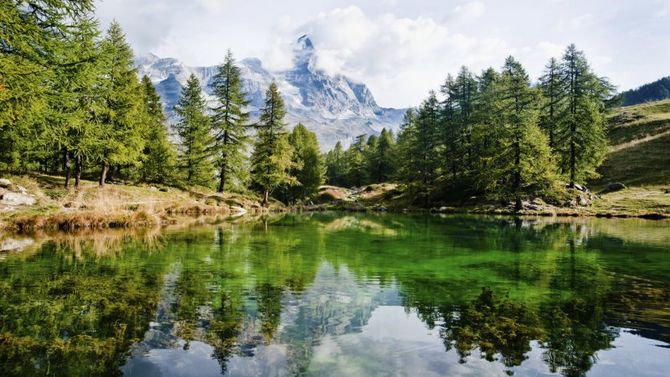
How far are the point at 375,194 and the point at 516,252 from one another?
178 ft

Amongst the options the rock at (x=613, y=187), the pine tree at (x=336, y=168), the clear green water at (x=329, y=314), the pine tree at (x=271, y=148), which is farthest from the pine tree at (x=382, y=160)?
the clear green water at (x=329, y=314)

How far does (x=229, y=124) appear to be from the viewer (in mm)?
53250

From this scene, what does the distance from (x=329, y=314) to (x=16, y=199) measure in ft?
89.7

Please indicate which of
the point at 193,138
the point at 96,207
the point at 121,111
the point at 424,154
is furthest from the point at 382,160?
the point at 96,207

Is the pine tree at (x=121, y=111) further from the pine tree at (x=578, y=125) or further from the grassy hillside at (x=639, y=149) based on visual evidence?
the grassy hillside at (x=639, y=149)

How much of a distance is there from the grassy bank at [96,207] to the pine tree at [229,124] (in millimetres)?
7664

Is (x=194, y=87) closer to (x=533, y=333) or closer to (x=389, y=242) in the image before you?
(x=389, y=242)

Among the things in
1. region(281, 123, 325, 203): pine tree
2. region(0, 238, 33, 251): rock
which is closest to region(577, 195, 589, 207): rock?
region(281, 123, 325, 203): pine tree

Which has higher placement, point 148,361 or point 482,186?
point 482,186

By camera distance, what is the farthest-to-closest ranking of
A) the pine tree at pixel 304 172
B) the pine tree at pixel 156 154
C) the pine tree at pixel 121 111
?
the pine tree at pixel 304 172
the pine tree at pixel 156 154
the pine tree at pixel 121 111

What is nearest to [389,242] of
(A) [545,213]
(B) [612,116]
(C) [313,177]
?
(A) [545,213]

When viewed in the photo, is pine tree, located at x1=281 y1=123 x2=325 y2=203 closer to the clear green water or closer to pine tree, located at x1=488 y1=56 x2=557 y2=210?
pine tree, located at x1=488 y1=56 x2=557 y2=210

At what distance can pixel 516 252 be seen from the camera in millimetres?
18125

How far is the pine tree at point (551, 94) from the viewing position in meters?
52.6
